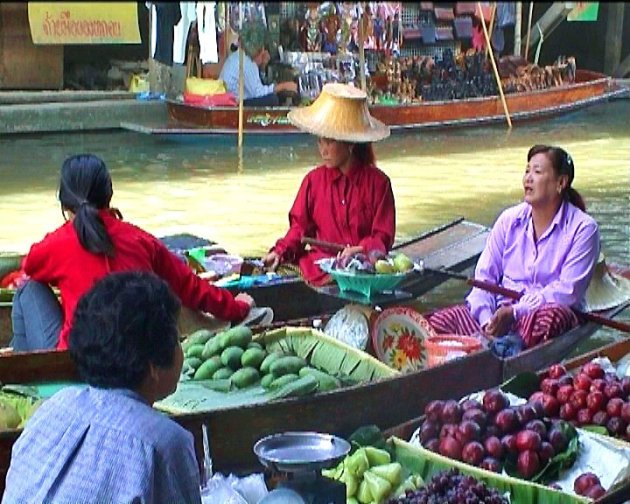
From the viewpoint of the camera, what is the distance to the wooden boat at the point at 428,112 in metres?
13.3

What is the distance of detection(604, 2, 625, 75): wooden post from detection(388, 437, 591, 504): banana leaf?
16980 mm

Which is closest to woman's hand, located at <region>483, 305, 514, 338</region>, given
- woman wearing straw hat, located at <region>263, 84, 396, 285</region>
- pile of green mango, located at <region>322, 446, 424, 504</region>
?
woman wearing straw hat, located at <region>263, 84, 396, 285</region>

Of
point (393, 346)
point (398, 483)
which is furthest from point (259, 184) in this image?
point (398, 483)

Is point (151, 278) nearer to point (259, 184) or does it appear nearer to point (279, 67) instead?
point (259, 184)

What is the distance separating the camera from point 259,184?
37.8 feet

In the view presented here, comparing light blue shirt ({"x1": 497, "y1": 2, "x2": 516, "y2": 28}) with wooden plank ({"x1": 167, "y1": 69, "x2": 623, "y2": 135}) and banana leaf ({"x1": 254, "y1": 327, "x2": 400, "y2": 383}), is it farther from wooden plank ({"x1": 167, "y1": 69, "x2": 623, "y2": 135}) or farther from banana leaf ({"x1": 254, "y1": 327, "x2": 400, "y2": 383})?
banana leaf ({"x1": 254, "y1": 327, "x2": 400, "y2": 383})

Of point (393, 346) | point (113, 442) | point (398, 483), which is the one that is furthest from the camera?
point (393, 346)

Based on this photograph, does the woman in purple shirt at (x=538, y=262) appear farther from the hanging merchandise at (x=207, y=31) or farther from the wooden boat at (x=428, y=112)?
the hanging merchandise at (x=207, y=31)

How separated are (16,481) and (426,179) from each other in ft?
32.9

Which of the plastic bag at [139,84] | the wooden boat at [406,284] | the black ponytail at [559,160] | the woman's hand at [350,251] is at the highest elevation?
the black ponytail at [559,160]

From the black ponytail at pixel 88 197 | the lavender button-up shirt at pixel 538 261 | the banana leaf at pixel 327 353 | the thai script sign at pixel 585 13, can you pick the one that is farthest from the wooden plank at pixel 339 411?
the thai script sign at pixel 585 13

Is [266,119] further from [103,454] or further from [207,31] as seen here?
[103,454]

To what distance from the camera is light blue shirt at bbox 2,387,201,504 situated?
6.77 feet

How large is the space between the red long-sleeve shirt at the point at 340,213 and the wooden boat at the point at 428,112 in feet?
24.8
